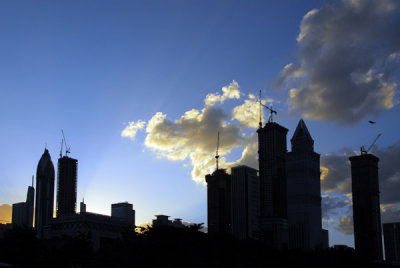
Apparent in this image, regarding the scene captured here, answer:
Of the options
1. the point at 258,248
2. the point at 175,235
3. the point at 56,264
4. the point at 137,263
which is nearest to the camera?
the point at 137,263

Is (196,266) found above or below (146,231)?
below

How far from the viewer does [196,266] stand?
380ft

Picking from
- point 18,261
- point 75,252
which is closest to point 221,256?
point 75,252

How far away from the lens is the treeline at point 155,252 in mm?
118062

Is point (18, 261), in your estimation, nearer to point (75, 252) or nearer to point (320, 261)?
→ point (75, 252)

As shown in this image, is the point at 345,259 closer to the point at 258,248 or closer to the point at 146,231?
the point at 258,248

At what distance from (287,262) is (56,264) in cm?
6325

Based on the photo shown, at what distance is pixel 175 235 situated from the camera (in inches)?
5187

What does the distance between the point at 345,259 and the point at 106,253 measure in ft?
248

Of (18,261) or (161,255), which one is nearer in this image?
(161,255)

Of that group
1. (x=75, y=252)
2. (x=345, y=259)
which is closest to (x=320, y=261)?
(x=345, y=259)

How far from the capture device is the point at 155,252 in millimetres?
117812

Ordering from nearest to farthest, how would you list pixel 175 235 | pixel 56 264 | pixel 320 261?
1. pixel 56 264
2. pixel 175 235
3. pixel 320 261

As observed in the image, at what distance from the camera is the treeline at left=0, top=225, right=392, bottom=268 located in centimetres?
11806
